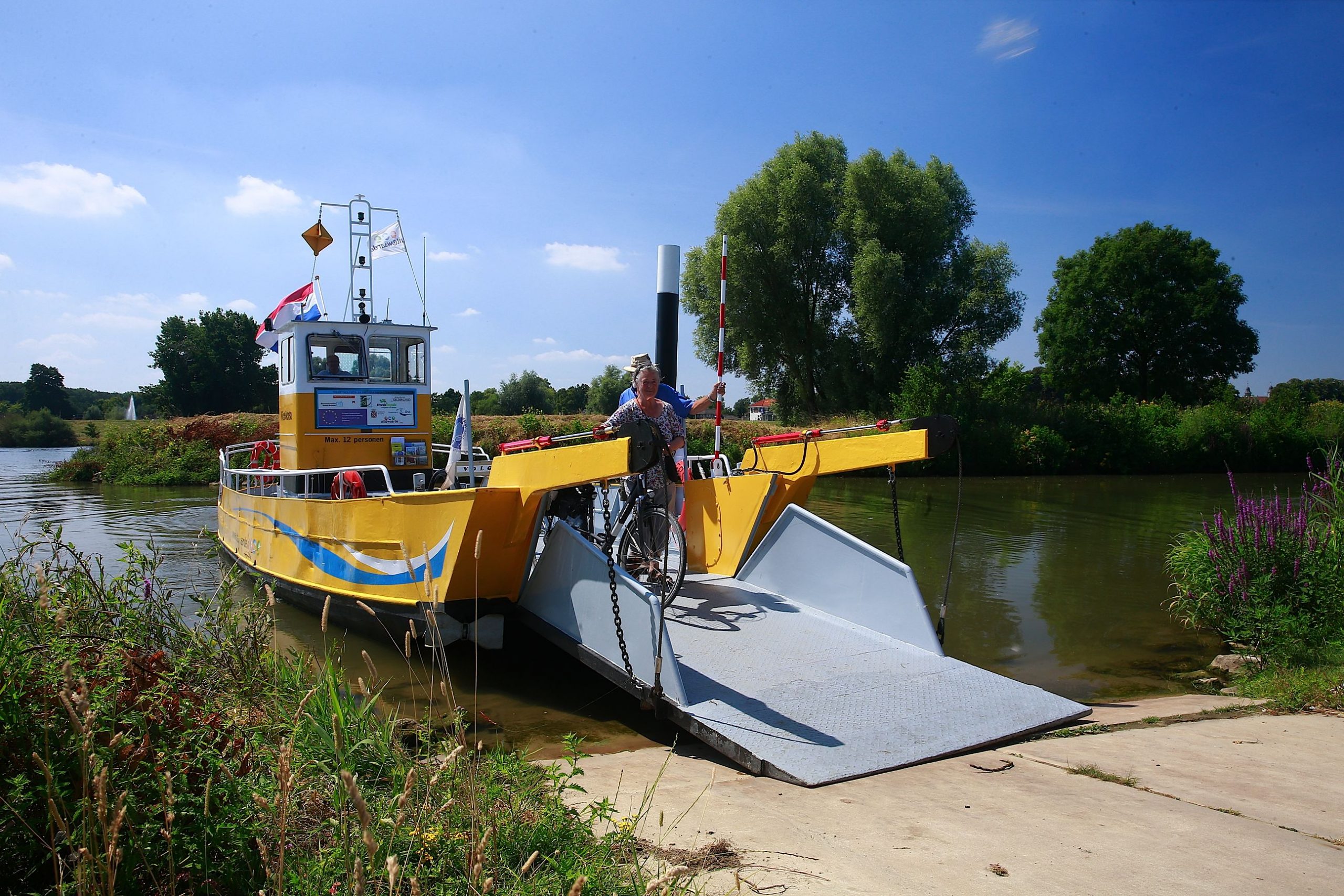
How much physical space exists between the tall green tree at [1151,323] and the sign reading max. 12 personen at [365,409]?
146ft

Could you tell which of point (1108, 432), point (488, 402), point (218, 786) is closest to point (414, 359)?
point (218, 786)

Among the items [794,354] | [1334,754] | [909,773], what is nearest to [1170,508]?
[794,354]

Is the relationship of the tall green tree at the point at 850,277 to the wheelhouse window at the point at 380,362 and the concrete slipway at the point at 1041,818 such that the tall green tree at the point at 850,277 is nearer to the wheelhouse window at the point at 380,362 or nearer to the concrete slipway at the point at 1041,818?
the wheelhouse window at the point at 380,362

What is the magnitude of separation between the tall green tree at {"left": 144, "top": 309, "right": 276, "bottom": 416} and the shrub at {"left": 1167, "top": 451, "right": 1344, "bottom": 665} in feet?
176

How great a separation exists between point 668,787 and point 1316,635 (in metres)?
6.01

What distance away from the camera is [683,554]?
5957 mm

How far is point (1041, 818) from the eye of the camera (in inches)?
132

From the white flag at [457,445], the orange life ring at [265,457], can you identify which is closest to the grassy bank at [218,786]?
the white flag at [457,445]

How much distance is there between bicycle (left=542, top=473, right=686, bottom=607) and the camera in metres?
6.32

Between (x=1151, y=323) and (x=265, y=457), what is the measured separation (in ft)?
157

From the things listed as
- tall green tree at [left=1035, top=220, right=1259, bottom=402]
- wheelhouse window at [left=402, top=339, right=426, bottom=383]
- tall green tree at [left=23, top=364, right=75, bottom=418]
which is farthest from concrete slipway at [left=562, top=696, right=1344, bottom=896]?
tall green tree at [left=23, top=364, right=75, bottom=418]

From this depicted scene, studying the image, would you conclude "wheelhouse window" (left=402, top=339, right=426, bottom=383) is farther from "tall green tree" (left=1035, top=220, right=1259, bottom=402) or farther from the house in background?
"tall green tree" (left=1035, top=220, right=1259, bottom=402)

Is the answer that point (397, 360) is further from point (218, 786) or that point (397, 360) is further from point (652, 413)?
point (218, 786)

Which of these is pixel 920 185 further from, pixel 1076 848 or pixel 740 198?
pixel 1076 848
